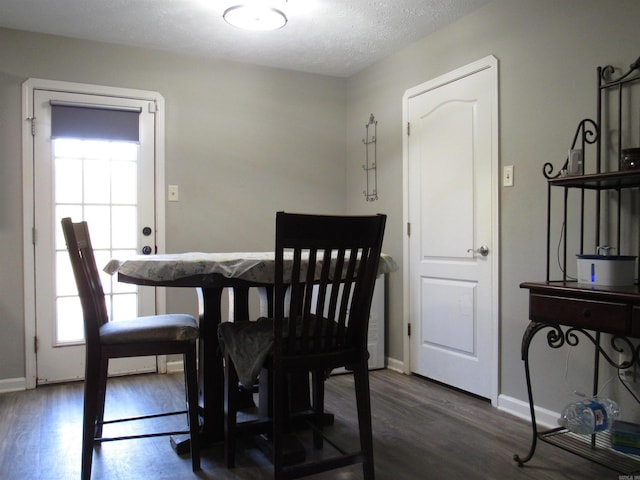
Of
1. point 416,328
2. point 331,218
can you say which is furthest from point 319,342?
point 416,328

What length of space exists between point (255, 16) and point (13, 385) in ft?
8.99

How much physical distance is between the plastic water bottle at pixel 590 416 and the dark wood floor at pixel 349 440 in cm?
14

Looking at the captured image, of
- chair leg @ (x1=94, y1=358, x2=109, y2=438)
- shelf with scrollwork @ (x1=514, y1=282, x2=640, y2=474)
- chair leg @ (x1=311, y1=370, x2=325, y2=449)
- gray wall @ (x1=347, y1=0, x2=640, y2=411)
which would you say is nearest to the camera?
shelf with scrollwork @ (x1=514, y1=282, x2=640, y2=474)

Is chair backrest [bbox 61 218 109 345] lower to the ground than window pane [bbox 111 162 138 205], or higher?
lower

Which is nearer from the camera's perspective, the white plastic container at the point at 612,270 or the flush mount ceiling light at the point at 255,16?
the white plastic container at the point at 612,270

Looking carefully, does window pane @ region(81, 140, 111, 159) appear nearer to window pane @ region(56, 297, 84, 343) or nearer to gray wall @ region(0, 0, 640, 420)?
gray wall @ region(0, 0, 640, 420)

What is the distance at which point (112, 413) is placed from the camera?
8.61ft

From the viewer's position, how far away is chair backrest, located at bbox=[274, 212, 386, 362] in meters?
1.57

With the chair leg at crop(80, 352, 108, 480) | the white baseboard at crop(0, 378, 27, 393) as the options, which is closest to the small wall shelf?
the chair leg at crop(80, 352, 108, 480)

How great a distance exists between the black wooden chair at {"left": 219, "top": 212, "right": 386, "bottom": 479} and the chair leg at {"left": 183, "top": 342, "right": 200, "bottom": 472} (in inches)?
4.7

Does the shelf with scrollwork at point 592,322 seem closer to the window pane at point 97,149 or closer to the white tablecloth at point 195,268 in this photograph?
the white tablecloth at point 195,268

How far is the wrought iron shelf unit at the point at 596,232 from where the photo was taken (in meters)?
1.86

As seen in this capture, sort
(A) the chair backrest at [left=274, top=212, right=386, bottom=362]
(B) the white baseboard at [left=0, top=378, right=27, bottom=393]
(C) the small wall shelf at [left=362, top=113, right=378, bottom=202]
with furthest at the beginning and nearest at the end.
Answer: (C) the small wall shelf at [left=362, top=113, right=378, bottom=202] < (B) the white baseboard at [left=0, top=378, right=27, bottom=393] < (A) the chair backrest at [left=274, top=212, right=386, bottom=362]

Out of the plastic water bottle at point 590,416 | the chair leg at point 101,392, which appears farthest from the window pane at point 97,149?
the plastic water bottle at point 590,416
